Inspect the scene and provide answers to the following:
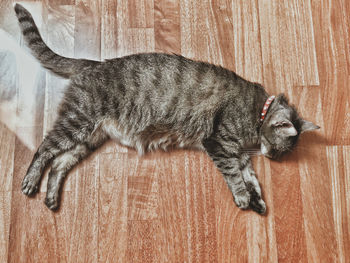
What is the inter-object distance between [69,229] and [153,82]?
2.86ft

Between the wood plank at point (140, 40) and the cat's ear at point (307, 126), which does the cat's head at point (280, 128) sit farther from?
the wood plank at point (140, 40)

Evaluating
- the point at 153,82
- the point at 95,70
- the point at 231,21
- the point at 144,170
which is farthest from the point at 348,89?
the point at 95,70

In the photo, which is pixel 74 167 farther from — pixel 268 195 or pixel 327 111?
pixel 327 111

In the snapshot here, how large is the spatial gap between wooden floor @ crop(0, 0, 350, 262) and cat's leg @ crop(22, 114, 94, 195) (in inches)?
2.3

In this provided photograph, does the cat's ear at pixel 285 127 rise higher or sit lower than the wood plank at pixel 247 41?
lower

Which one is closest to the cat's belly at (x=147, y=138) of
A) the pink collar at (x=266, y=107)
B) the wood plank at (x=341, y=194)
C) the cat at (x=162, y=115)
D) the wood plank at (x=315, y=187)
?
the cat at (x=162, y=115)

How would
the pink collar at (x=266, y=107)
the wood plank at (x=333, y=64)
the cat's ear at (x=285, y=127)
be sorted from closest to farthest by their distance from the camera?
1. the cat's ear at (x=285, y=127)
2. the pink collar at (x=266, y=107)
3. the wood plank at (x=333, y=64)

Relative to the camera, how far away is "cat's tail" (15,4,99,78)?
71.0 inches

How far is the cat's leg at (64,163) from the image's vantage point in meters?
1.73

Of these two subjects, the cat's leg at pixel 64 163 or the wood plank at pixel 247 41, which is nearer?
the cat's leg at pixel 64 163

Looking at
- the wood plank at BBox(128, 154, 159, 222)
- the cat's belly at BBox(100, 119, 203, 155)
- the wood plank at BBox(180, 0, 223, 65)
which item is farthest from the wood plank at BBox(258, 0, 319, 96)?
the wood plank at BBox(128, 154, 159, 222)

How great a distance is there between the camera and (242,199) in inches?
69.0

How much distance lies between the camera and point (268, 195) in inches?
71.3

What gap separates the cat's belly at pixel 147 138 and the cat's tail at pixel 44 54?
1.14 feet
